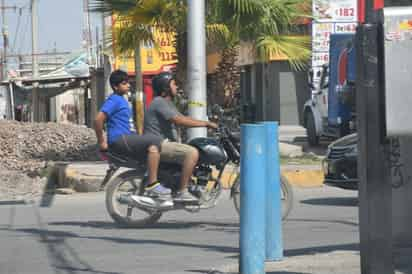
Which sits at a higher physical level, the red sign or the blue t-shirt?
the red sign

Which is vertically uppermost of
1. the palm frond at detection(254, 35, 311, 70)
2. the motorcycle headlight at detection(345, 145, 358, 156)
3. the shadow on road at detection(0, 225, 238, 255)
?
the palm frond at detection(254, 35, 311, 70)

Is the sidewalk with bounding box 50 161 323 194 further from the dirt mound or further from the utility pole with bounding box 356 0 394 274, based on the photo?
the utility pole with bounding box 356 0 394 274

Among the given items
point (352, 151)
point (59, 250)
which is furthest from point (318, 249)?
point (352, 151)

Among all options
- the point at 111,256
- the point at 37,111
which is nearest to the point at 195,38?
the point at 111,256

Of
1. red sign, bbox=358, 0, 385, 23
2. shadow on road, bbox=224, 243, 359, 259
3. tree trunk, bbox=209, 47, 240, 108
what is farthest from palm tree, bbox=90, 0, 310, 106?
red sign, bbox=358, 0, 385, 23

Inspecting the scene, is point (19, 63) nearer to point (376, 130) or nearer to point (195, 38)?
point (195, 38)

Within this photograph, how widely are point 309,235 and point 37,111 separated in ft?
123

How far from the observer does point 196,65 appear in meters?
13.5

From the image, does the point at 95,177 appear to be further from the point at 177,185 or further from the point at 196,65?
the point at 177,185

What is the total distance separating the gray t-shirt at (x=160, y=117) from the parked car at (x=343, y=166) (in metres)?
2.71

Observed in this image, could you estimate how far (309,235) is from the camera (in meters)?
9.76

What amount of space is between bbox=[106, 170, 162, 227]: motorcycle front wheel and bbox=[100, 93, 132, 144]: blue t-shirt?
485mm

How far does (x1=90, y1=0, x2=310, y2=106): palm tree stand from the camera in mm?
16828

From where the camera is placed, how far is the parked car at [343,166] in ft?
39.3
